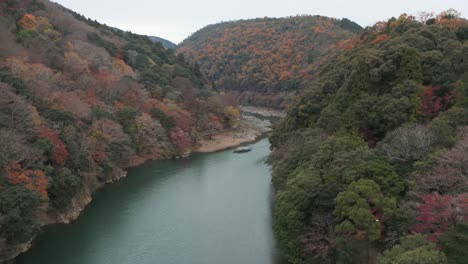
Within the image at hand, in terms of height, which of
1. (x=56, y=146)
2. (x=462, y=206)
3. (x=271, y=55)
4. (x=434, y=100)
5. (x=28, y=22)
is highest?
(x=271, y=55)

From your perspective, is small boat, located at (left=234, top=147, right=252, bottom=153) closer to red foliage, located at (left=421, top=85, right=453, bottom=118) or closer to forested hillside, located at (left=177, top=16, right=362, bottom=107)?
red foliage, located at (left=421, top=85, right=453, bottom=118)

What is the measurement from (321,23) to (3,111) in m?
97.7

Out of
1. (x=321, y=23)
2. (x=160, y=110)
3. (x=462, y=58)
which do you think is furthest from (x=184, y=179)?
(x=321, y=23)

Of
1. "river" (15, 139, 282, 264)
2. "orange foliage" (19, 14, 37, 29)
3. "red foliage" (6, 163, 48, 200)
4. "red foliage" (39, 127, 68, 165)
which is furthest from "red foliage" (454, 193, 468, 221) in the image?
"orange foliage" (19, 14, 37, 29)

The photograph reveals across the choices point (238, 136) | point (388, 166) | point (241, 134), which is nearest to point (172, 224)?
point (388, 166)

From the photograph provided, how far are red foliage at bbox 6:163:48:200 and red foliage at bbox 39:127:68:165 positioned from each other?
3219mm

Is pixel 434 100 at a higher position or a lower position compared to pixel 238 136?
higher

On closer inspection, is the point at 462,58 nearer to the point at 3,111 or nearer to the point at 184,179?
the point at 184,179

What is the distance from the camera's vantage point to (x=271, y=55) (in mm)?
102562

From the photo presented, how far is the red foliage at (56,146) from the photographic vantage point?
1115 inches

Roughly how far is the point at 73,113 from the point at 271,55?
72.7 meters

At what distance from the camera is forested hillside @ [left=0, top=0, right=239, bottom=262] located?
80.0 ft

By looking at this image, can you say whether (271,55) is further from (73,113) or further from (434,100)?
(434,100)

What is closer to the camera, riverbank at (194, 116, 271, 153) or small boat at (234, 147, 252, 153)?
Answer: small boat at (234, 147, 252, 153)
